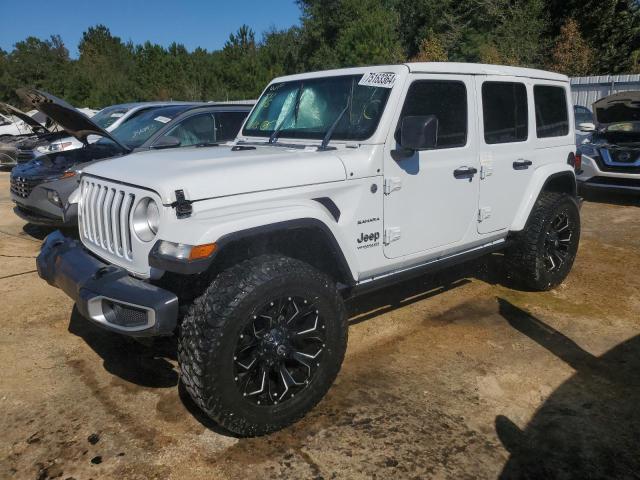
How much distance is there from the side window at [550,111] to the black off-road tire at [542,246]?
57 centimetres

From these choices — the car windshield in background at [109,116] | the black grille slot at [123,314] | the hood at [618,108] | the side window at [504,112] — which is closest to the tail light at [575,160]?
the side window at [504,112]

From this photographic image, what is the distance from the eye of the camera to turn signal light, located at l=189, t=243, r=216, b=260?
2451mm

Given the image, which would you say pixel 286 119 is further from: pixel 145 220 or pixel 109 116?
pixel 109 116

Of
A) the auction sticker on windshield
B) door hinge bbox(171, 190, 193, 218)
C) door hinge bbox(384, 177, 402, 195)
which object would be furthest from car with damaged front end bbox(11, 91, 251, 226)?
door hinge bbox(171, 190, 193, 218)

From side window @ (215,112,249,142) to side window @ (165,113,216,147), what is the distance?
0.24ft

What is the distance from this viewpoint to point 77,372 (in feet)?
11.4

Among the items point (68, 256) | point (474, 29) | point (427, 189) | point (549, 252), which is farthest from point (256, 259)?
point (474, 29)

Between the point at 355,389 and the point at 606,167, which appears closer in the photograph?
the point at 355,389

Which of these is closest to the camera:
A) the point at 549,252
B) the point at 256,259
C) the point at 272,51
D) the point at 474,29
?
the point at 256,259

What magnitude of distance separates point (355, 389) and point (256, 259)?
1.13m

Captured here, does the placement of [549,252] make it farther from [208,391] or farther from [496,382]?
[208,391]

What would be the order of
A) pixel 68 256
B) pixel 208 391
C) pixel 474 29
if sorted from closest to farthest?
pixel 208 391 → pixel 68 256 → pixel 474 29

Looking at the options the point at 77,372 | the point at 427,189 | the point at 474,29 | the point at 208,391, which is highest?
the point at 474,29

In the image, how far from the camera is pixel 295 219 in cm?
274
